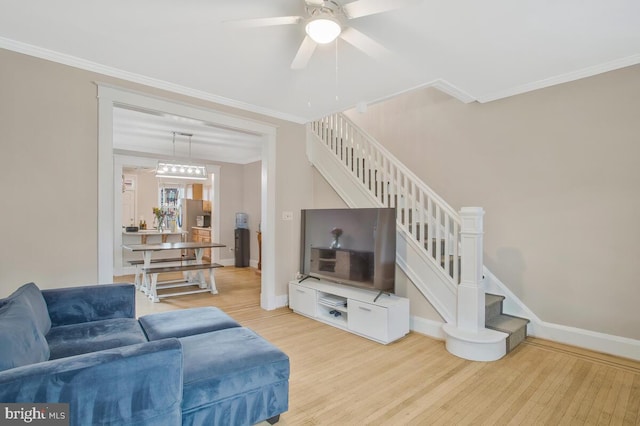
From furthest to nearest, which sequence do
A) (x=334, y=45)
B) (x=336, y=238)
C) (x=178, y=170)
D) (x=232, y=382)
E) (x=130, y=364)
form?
1. (x=178, y=170)
2. (x=336, y=238)
3. (x=334, y=45)
4. (x=232, y=382)
5. (x=130, y=364)

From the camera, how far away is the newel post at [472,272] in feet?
9.62

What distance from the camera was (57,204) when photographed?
276cm

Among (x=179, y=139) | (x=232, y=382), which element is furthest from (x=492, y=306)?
(x=179, y=139)

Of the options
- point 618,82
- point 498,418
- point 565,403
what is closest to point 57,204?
point 498,418

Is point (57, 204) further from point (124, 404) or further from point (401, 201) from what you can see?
point (401, 201)

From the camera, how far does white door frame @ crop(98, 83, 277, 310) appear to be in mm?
2955

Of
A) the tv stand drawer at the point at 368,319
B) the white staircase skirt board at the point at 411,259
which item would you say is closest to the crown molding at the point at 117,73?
the white staircase skirt board at the point at 411,259

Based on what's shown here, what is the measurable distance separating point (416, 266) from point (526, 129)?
75.2 inches

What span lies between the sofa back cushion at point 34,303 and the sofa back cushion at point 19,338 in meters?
0.03

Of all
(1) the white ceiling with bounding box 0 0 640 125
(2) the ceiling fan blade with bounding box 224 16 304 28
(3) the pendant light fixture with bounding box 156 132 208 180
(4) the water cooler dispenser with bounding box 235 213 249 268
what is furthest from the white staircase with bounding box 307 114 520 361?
(4) the water cooler dispenser with bounding box 235 213 249 268

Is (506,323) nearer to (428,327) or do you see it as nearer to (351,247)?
(428,327)

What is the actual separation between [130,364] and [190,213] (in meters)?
8.53

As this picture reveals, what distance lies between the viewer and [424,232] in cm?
363

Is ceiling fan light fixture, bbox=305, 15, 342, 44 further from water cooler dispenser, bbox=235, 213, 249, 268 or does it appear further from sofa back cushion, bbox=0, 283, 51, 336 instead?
water cooler dispenser, bbox=235, 213, 249, 268
